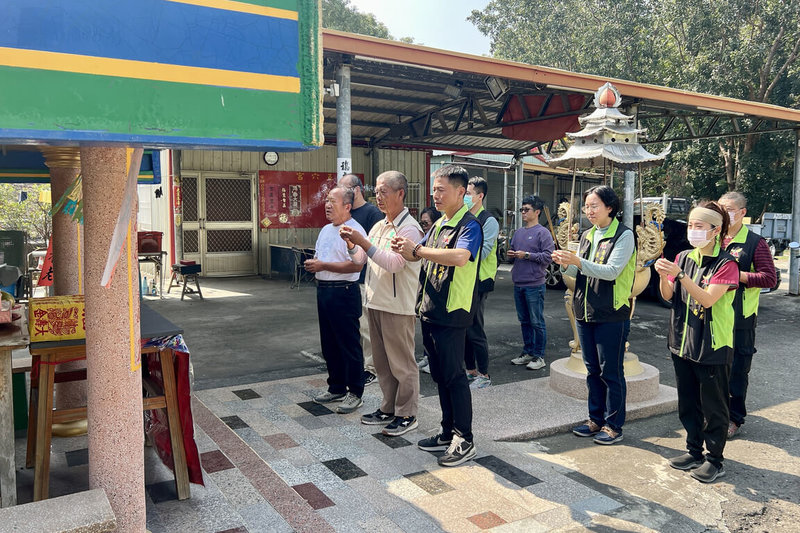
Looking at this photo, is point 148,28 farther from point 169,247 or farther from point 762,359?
point 169,247

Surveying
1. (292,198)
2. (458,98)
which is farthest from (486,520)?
(292,198)

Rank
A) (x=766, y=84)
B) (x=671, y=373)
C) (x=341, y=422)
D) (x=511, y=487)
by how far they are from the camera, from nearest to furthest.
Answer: (x=511, y=487), (x=341, y=422), (x=671, y=373), (x=766, y=84)

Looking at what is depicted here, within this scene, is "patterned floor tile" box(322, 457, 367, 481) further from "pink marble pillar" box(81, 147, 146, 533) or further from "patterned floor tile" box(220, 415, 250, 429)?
"pink marble pillar" box(81, 147, 146, 533)

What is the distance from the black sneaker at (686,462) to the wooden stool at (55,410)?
2776 millimetres

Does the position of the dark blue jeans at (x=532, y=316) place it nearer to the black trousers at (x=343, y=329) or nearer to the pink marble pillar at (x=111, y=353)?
the black trousers at (x=343, y=329)

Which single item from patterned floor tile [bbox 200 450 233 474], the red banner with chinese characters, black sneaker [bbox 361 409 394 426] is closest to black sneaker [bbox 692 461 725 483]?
black sneaker [bbox 361 409 394 426]

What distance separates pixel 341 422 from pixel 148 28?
10.3 ft

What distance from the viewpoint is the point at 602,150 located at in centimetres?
499

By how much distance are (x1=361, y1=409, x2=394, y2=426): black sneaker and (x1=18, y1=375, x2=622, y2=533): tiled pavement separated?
43mm

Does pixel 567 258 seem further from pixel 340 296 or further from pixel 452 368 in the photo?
pixel 340 296

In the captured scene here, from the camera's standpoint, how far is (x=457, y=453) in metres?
3.62

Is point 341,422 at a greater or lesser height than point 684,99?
lesser

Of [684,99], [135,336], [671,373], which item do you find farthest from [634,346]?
[135,336]

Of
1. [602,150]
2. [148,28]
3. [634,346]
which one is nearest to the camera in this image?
[148,28]
